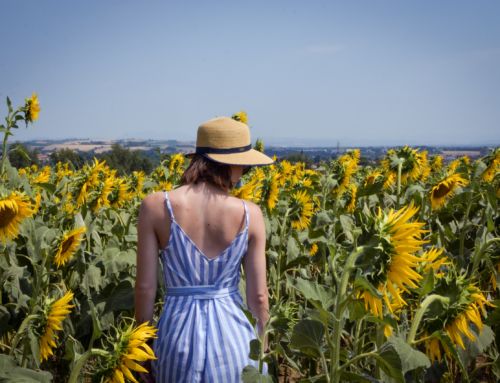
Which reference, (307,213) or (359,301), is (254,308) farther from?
(307,213)

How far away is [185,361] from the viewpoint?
2074 mm

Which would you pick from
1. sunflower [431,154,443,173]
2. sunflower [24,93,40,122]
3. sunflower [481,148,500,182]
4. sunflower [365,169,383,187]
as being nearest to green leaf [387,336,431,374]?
sunflower [365,169,383,187]

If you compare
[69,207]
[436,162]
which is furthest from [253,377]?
[436,162]

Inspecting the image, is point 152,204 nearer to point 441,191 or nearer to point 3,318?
point 3,318

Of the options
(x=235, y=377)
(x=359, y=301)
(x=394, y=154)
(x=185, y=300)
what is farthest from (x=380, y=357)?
(x=394, y=154)

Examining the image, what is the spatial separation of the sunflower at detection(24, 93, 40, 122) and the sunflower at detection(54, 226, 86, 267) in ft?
8.52

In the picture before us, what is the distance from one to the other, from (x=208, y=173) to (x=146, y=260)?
413 millimetres

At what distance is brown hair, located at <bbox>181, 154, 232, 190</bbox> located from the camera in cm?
218

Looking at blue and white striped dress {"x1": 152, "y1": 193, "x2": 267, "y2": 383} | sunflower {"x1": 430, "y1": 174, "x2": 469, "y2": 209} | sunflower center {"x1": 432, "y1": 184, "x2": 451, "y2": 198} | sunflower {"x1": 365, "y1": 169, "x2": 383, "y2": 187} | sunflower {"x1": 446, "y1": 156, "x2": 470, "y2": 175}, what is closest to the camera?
blue and white striped dress {"x1": 152, "y1": 193, "x2": 267, "y2": 383}

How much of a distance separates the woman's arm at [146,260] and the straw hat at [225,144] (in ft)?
1.00

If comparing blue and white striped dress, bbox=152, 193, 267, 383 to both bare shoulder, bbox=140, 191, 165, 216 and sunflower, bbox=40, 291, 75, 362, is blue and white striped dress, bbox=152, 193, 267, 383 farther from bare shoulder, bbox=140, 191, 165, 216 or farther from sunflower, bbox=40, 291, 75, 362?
sunflower, bbox=40, 291, 75, 362

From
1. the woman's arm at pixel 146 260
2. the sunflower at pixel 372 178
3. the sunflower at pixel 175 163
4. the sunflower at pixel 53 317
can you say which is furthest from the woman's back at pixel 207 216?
the sunflower at pixel 175 163

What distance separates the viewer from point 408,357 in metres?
1.67

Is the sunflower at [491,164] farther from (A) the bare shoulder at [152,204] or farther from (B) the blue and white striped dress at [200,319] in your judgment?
(A) the bare shoulder at [152,204]
